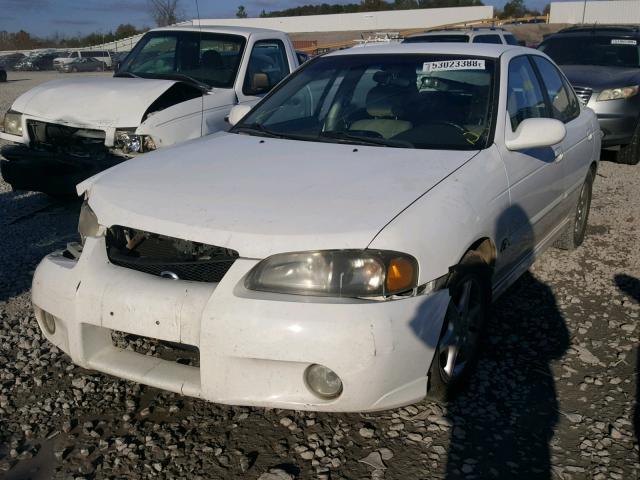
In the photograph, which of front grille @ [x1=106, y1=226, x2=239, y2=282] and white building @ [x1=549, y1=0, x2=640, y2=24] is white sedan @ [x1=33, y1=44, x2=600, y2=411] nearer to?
front grille @ [x1=106, y1=226, x2=239, y2=282]

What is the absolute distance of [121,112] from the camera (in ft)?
18.6

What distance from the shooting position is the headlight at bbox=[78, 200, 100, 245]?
9.76 feet

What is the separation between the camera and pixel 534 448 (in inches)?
110

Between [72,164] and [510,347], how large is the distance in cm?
384

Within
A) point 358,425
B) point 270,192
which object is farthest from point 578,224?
point 270,192

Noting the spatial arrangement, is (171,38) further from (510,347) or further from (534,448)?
(534,448)

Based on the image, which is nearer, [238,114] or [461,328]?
[461,328]

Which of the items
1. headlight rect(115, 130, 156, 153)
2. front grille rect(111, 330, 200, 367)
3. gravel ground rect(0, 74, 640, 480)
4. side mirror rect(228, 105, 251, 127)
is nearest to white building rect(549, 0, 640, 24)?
headlight rect(115, 130, 156, 153)

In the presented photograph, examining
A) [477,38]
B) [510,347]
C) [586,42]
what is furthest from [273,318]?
[477,38]

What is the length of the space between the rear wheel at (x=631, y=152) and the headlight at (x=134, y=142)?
637cm

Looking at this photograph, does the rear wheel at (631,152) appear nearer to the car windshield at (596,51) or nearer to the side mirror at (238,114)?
the car windshield at (596,51)

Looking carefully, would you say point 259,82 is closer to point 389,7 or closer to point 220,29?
point 220,29

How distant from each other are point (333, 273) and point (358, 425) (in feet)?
2.64

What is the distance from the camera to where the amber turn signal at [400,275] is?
8.29 feet
